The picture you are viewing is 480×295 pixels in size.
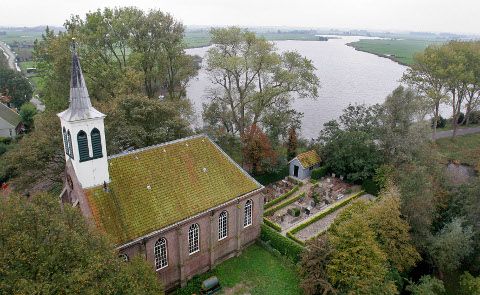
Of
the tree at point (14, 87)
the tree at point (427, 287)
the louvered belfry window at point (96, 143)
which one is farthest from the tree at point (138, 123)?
the tree at point (14, 87)

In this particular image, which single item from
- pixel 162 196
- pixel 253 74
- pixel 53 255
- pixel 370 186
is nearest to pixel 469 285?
pixel 370 186

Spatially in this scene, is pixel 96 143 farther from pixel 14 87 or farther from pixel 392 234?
pixel 14 87

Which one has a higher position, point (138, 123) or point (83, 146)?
point (83, 146)

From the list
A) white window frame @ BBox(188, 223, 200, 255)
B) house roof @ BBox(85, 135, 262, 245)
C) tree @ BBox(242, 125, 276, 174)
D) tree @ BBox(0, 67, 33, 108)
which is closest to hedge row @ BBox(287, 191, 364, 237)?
house roof @ BBox(85, 135, 262, 245)

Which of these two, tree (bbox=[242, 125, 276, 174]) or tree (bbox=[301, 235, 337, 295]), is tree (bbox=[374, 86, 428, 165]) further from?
tree (bbox=[301, 235, 337, 295])

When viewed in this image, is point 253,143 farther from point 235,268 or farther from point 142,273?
point 142,273

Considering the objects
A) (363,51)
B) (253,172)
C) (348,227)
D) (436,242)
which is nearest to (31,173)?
(253,172)
